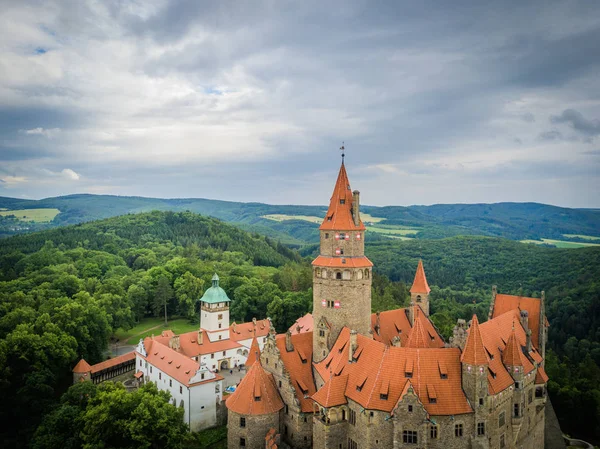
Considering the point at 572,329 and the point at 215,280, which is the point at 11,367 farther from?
the point at 572,329

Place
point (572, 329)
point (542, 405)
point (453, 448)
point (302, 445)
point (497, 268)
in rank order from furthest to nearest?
1. point (497, 268)
2. point (572, 329)
3. point (542, 405)
4. point (302, 445)
5. point (453, 448)

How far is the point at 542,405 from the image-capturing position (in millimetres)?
42125

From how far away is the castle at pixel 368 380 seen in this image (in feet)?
106

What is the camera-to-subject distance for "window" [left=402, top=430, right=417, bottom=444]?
1259 inches

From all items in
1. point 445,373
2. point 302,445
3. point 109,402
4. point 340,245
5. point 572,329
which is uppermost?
point 340,245

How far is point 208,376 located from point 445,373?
1094 inches

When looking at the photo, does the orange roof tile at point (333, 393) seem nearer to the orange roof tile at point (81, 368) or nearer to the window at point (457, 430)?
the window at point (457, 430)

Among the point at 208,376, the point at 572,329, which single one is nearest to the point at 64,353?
the point at 208,376

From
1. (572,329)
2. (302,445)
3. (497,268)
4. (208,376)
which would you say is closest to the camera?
(302,445)

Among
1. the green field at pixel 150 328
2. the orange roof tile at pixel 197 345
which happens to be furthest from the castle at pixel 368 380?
the green field at pixel 150 328

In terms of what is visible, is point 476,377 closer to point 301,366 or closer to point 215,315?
point 301,366

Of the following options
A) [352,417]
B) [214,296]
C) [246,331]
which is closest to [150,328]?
[246,331]

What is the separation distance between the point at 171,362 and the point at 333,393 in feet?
Answer: 86.5

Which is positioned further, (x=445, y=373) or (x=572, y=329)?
(x=572, y=329)
